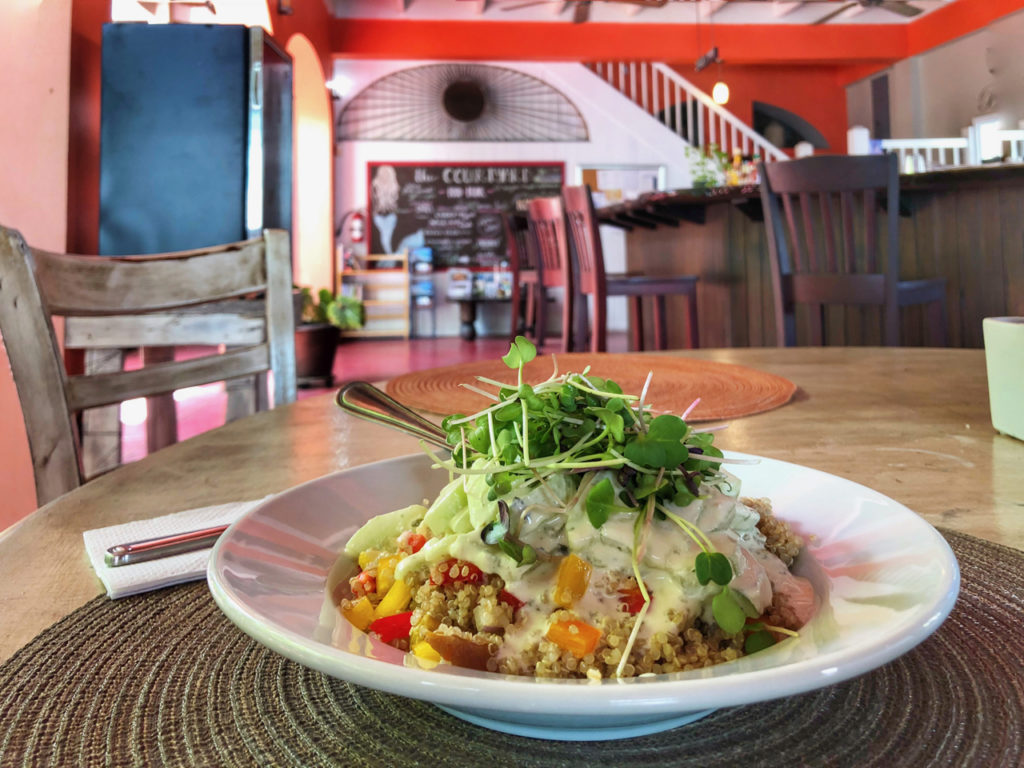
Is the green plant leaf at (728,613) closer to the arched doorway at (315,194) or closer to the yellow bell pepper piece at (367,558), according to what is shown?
the yellow bell pepper piece at (367,558)

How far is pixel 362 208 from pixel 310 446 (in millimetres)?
8047

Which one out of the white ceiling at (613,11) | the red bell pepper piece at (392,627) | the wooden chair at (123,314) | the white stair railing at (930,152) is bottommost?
the red bell pepper piece at (392,627)

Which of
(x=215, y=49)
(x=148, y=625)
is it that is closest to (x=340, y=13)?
(x=215, y=49)

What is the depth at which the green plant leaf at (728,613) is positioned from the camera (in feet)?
0.98

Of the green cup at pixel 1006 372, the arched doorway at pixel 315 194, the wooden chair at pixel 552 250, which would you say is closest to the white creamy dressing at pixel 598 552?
the green cup at pixel 1006 372

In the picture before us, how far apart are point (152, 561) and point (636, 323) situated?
411 centimetres

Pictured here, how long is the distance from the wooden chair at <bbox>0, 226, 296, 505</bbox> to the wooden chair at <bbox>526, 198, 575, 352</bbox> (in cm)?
264

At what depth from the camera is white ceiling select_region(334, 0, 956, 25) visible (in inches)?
300

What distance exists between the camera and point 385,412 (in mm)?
550

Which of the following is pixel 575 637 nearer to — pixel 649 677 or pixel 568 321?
pixel 649 677

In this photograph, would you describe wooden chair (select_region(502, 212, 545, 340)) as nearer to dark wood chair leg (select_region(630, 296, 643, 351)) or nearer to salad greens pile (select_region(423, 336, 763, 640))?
dark wood chair leg (select_region(630, 296, 643, 351))

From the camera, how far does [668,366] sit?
115 centimetres

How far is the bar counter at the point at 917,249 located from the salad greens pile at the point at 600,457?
108 inches

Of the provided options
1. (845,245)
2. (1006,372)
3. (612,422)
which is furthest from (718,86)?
(612,422)
